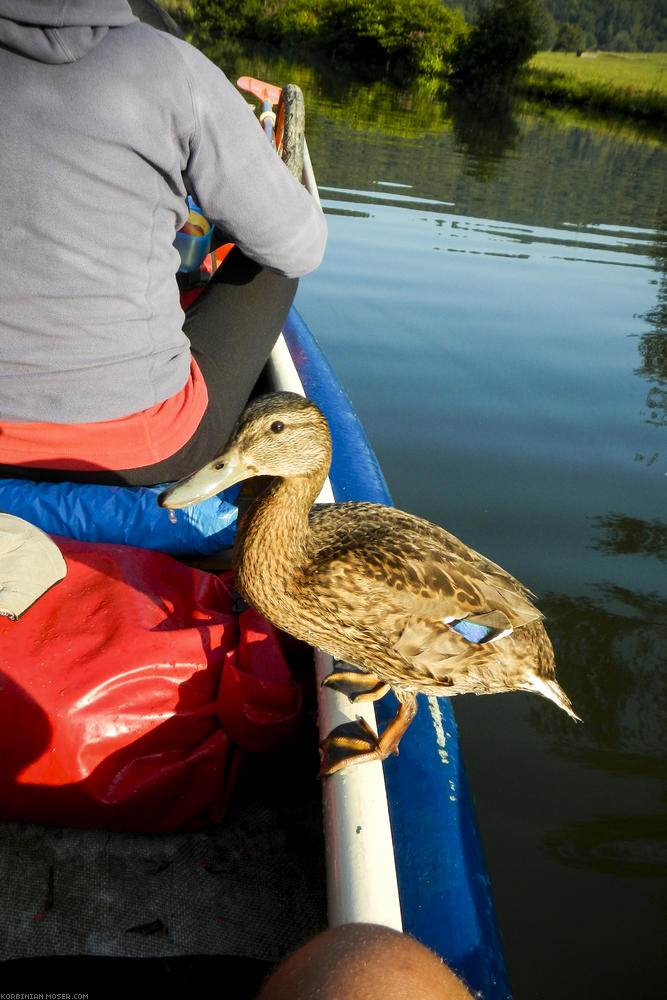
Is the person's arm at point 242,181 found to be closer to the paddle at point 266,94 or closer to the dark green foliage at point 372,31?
the paddle at point 266,94

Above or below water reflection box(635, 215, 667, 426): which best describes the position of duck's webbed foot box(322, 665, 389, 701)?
above

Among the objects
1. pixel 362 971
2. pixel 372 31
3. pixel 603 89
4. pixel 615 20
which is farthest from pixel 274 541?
pixel 615 20

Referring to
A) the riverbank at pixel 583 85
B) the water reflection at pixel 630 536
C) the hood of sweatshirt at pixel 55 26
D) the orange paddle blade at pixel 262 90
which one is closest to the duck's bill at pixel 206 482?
the hood of sweatshirt at pixel 55 26

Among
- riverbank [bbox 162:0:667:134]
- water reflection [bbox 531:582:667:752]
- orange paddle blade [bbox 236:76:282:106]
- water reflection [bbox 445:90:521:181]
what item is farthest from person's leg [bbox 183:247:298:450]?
riverbank [bbox 162:0:667:134]

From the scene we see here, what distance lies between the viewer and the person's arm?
176cm

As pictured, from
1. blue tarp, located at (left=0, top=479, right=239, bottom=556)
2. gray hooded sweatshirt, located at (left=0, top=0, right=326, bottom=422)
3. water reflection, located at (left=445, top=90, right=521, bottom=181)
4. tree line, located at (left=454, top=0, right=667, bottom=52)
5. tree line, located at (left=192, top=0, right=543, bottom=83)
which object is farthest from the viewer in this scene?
tree line, located at (left=454, top=0, right=667, bottom=52)

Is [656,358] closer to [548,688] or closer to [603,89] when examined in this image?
[548,688]

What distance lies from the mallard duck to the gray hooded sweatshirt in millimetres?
450

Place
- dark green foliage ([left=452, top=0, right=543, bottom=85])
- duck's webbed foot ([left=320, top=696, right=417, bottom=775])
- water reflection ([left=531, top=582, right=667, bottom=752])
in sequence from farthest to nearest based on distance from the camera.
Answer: dark green foliage ([left=452, top=0, right=543, bottom=85])
water reflection ([left=531, top=582, right=667, bottom=752])
duck's webbed foot ([left=320, top=696, right=417, bottom=775])

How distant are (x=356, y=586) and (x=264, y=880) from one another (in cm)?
76

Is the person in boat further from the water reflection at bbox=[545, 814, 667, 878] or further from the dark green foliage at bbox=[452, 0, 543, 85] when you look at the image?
the dark green foliage at bbox=[452, 0, 543, 85]

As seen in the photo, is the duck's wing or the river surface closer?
the duck's wing

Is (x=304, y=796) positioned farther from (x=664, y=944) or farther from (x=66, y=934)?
(x=664, y=944)

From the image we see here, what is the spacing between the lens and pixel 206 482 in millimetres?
1793
